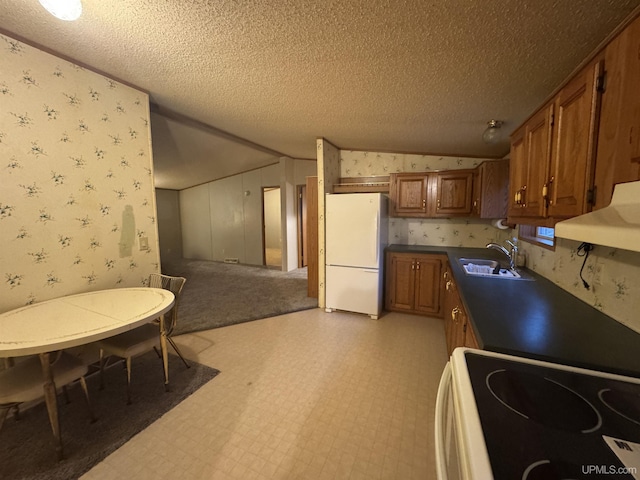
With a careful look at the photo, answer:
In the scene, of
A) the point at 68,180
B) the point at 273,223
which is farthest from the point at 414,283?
the point at 273,223

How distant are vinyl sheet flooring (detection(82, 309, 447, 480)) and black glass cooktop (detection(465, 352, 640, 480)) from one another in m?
0.91

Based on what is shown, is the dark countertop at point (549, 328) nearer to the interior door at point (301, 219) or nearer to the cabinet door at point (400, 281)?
the cabinet door at point (400, 281)

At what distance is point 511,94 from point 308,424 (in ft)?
8.39

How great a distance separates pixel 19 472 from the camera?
1.31 m

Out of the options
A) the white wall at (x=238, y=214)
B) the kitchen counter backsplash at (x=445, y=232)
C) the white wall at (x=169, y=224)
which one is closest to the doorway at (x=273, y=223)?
the white wall at (x=238, y=214)

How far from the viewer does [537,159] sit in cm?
144

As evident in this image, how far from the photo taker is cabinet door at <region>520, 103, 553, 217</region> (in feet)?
4.31

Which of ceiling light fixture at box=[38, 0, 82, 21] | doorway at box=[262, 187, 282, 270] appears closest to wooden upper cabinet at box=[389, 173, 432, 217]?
ceiling light fixture at box=[38, 0, 82, 21]

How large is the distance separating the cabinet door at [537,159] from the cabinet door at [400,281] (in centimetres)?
173

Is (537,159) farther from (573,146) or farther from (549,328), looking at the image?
(549,328)

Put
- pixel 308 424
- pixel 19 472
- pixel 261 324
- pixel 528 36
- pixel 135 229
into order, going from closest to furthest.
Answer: pixel 528 36 → pixel 19 472 → pixel 308 424 → pixel 135 229 → pixel 261 324

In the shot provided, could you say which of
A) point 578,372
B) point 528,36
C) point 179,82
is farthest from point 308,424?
point 179,82

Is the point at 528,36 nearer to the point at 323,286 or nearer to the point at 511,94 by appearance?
the point at 511,94

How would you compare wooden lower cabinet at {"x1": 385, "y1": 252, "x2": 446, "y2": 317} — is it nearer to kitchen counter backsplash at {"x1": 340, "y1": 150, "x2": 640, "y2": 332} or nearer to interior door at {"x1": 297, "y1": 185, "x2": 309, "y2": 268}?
kitchen counter backsplash at {"x1": 340, "y1": 150, "x2": 640, "y2": 332}
